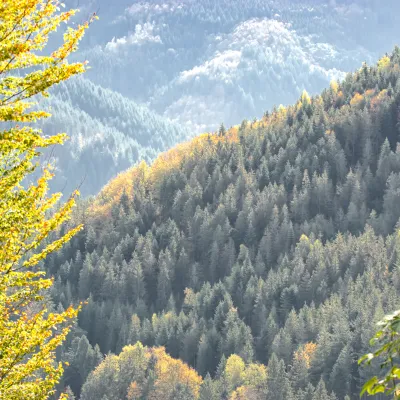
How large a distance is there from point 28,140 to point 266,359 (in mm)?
167915

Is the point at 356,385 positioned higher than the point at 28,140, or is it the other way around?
the point at 356,385

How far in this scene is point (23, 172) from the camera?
23469 millimetres

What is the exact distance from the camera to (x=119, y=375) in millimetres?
171625

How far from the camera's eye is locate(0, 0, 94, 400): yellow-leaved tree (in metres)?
22.5

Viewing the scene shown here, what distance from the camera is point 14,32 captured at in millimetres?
22594

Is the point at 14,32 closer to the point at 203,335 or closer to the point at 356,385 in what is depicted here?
the point at 356,385

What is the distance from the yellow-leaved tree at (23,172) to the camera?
22.5 meters

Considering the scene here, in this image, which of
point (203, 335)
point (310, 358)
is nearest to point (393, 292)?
point (310, 358)

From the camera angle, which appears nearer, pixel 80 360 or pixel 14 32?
pixel 14 32

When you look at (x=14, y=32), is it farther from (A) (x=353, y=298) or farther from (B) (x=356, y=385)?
(A) (x=353, y=298)

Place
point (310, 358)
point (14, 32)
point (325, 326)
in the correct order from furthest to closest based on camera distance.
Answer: point (325, 326) < point (310, 358) < point (14, 32)

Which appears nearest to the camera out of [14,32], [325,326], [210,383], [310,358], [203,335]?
[14,32]

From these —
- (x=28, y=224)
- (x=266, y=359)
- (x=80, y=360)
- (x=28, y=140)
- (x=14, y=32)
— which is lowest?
(x=28, y=224)

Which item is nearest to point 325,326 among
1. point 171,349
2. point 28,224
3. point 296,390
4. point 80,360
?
point 296,390
